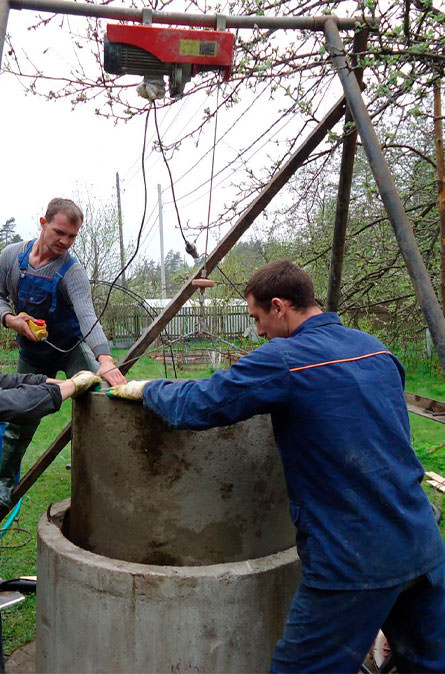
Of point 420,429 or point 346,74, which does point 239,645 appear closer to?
point 346,74

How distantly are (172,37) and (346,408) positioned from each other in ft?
5.75

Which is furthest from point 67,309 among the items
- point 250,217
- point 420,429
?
point 420,429

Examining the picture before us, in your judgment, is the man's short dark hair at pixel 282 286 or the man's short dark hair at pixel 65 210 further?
the man's short dark hair at pixel 65 210

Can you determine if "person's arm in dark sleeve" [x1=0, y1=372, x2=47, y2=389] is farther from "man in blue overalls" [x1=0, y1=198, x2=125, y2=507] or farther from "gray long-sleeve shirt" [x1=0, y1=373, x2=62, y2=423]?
"man in blue overalls" [x1=0, y1=198, x2=125, y2=507]

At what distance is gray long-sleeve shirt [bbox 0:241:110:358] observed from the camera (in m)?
3.17

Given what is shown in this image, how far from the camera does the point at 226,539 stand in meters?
2.24

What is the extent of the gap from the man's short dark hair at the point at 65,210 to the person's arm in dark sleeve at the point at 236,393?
1.57 meters

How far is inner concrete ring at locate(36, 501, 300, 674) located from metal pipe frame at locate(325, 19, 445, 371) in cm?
116

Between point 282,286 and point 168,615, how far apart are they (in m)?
1.25

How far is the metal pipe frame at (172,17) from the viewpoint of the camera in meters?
2.53

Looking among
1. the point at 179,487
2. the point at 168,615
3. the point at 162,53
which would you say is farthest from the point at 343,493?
the point at 162,53

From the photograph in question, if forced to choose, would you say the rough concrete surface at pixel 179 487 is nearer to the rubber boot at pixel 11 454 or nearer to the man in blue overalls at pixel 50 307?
the man in blue overalls at pixel 50 307

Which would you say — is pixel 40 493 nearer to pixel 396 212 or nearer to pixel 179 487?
pixel 179 487

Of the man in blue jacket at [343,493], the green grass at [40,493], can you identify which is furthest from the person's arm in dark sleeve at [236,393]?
the green grass at [40,493]
